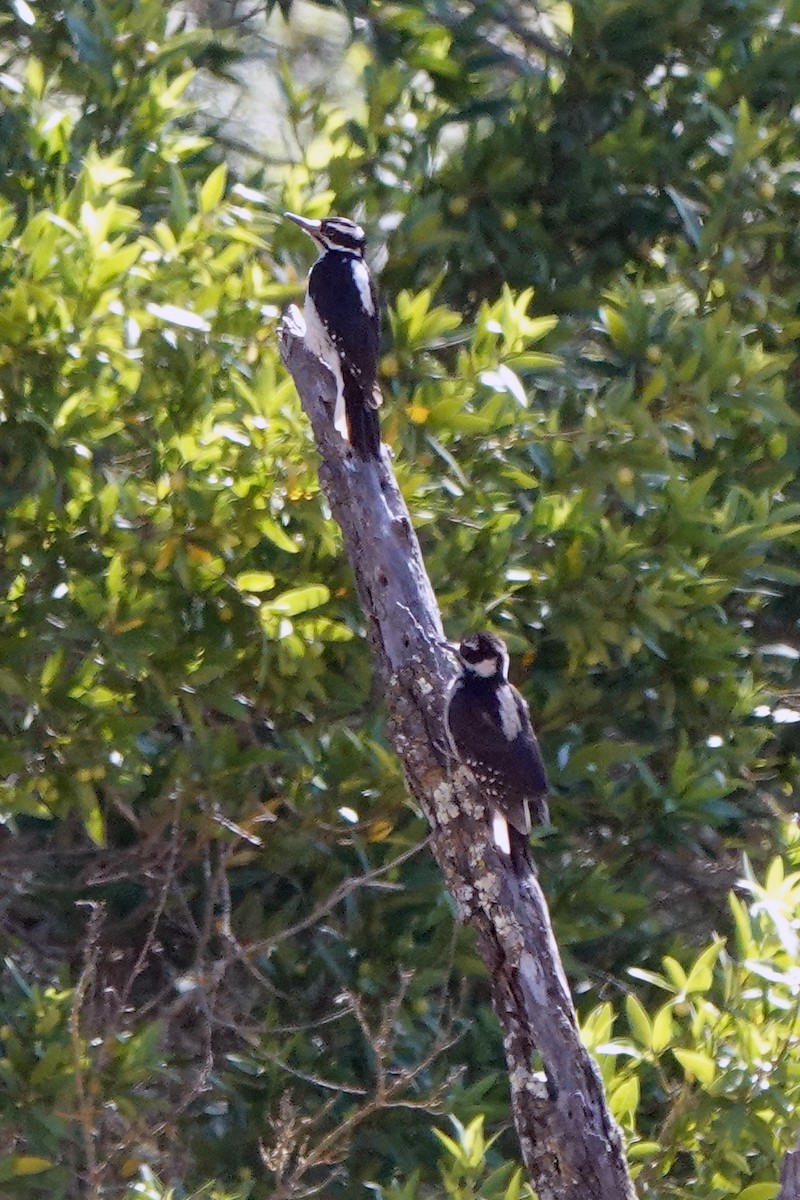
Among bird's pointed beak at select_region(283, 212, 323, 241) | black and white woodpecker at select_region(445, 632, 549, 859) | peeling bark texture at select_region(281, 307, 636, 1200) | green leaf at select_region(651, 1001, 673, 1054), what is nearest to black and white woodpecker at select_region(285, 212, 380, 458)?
bird's pointed beak at select_region(283, 212, 323, 241)

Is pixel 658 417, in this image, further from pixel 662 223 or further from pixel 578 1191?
pixel 578 1191

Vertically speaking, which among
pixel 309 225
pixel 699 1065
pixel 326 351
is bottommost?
pixel 699 1065

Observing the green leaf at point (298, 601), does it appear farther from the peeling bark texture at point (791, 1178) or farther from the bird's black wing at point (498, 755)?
the peeling bark texture at point (791, 1178)

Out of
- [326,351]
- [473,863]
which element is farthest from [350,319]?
[473,863]

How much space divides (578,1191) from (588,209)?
2547mm

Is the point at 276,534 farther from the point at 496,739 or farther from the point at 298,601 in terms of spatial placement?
the point at 496,739

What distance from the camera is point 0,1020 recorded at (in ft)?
10.2

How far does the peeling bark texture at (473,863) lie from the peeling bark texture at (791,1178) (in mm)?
911

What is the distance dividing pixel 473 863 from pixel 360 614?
93 cm

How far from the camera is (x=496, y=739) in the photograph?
247 centimetres

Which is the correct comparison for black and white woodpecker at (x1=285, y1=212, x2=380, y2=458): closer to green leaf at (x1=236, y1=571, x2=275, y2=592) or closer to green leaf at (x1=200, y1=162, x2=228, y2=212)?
green leaf at (x1=200, y1=162, x2=228, y2=212)

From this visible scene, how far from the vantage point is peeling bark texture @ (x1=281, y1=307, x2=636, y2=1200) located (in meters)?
2.24

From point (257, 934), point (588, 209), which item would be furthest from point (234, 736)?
point (588, 209)

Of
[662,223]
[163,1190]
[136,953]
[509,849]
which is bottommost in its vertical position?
[163,1190]
